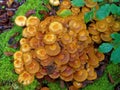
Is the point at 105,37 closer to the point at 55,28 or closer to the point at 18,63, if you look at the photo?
the point at 55,28

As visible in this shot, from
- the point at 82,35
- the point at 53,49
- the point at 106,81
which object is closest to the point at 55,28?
the point at 53,49

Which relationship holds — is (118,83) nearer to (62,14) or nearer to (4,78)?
(62,14)

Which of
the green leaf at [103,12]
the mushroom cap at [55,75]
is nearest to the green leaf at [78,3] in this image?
the green leaf at [103,12]

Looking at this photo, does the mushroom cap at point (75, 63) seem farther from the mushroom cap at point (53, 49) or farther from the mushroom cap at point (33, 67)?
the mushroom cap at point (33, 67)

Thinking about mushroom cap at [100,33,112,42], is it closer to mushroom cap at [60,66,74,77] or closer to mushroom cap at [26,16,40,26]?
mushroom cap at [60,66,74,77]

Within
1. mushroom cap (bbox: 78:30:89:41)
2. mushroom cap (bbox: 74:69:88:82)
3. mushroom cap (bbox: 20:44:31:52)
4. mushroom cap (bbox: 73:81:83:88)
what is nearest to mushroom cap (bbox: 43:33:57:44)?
mushroom cap (bbox: 20:44:31:52)

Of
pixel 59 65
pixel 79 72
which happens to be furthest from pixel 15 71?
pixel 79 72
